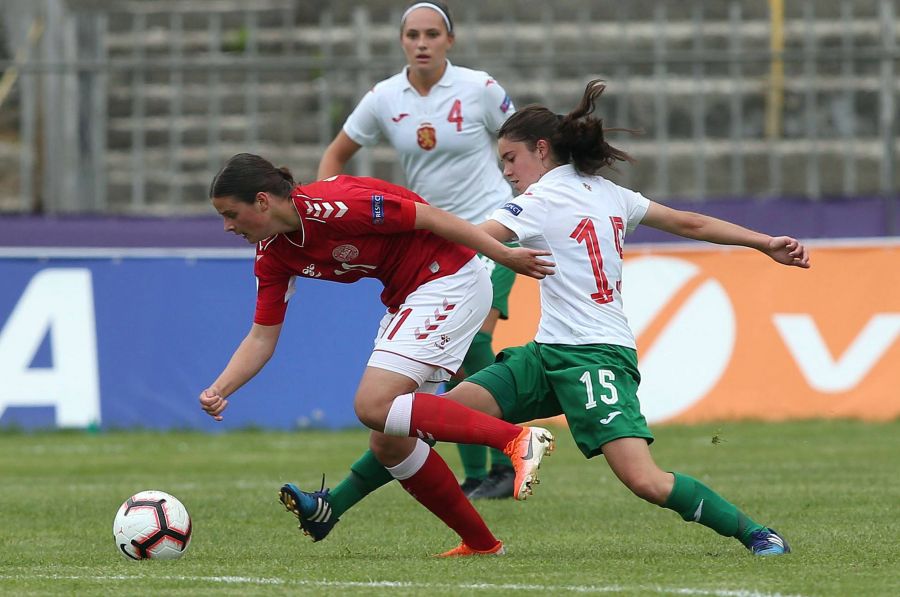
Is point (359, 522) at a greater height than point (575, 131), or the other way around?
point (575, 131)

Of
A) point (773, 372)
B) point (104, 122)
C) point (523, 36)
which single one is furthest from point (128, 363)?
point (523, 36)

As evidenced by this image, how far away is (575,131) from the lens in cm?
564

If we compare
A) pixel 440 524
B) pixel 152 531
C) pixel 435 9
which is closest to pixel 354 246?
pixel 152 531

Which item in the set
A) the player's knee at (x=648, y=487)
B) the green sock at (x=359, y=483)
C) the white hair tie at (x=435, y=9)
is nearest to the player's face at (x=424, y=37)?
the white hair tie at (x=435, y=9)

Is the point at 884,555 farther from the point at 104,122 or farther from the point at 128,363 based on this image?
the point at 104,122

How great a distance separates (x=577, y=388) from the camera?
5.45 m

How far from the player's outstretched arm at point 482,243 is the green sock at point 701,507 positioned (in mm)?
879

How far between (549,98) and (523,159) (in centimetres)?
917

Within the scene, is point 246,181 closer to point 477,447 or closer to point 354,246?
point 354,246

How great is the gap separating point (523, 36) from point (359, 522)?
9.26 m

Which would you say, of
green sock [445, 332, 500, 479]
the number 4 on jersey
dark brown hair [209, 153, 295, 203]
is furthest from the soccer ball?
the number 4 on jersey

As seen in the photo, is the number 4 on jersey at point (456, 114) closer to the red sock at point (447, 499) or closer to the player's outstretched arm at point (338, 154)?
the player's outstretched arm at point (338, 154)

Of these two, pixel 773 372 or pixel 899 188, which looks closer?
pixel 773 372

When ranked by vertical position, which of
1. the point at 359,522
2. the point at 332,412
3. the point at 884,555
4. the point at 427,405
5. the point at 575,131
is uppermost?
the point at 575,131
